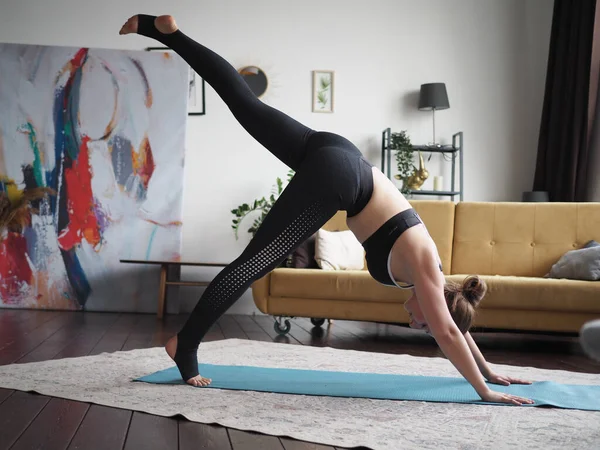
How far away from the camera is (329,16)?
6152 millimetres

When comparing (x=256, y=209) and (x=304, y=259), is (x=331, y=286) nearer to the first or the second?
(x=304, y=259)

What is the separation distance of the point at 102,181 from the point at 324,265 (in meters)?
2.22

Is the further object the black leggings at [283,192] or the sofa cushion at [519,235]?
the sofa cushion at [519,235]

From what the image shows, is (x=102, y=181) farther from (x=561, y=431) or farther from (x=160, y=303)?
(x=561, y=431)

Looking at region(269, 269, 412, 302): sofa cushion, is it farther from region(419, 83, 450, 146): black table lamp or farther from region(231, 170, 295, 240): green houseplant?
region(419, 83, 450, 146): black table lamp

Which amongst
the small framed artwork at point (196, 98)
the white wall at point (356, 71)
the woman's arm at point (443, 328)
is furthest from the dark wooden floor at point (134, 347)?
the small framed artwork at point (196, 98)

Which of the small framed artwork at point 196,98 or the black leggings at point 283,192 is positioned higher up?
the small framed artwork at point 196,98

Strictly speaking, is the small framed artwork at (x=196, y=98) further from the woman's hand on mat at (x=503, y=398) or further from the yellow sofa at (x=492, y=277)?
the woman's hand on mat at (x=503, y=398)

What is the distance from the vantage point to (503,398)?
2.30 m

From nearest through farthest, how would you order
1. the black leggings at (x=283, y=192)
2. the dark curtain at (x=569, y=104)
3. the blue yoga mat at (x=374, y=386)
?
the black leggings at (x=283, y=192) < the blue yoga mat at (x=374, y=386) < the dark curtain at (x=569, y=104)

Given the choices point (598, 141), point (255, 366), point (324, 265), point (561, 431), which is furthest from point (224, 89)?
point (598, 141)

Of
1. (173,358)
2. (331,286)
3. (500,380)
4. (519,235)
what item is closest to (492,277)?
(519,235)

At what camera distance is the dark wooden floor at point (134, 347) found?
1.83 metres

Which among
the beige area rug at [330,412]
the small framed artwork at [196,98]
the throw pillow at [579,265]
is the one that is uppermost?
the small framed artwork at [196,98]
